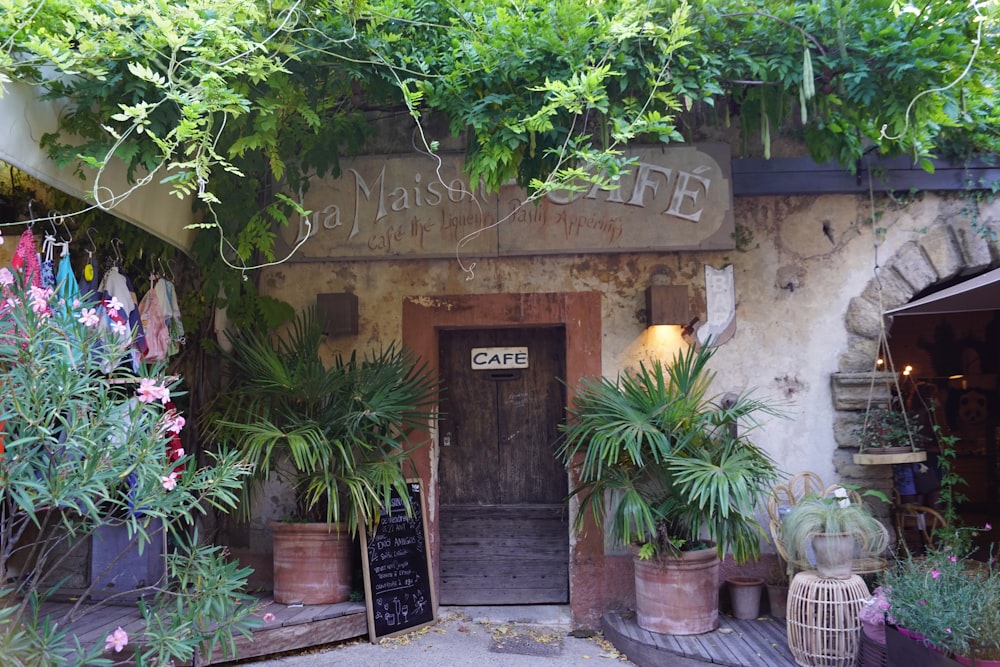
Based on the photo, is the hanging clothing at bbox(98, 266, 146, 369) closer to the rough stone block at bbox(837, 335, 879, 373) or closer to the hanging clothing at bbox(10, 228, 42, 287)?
the hanging clothing at bbox(10, 228, 42, 287)

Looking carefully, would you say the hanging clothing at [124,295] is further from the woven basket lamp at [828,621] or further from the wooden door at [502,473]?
the woven basket lamp at [828,621]

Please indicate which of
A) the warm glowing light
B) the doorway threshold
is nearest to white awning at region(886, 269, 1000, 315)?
the warm glowing light

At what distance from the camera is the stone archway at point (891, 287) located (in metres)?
5.44

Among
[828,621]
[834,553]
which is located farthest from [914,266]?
[828,621]

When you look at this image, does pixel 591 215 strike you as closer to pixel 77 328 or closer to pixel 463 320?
pixel 463 320

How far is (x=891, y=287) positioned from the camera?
5.52 metres

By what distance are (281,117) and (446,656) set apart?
131 inches

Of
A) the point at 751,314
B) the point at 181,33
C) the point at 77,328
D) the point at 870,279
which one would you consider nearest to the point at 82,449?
the point at 77,328

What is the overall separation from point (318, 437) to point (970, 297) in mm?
3709

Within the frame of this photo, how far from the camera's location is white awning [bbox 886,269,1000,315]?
3.95 meters

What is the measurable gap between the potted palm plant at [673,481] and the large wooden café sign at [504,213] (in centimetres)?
93

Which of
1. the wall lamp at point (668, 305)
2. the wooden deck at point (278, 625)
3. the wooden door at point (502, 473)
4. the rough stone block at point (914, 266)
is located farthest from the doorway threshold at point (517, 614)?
the rough stone block at point (914, 266)

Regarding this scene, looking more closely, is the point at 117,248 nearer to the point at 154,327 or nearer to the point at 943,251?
the point at 154,327

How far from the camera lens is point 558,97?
154 inches
